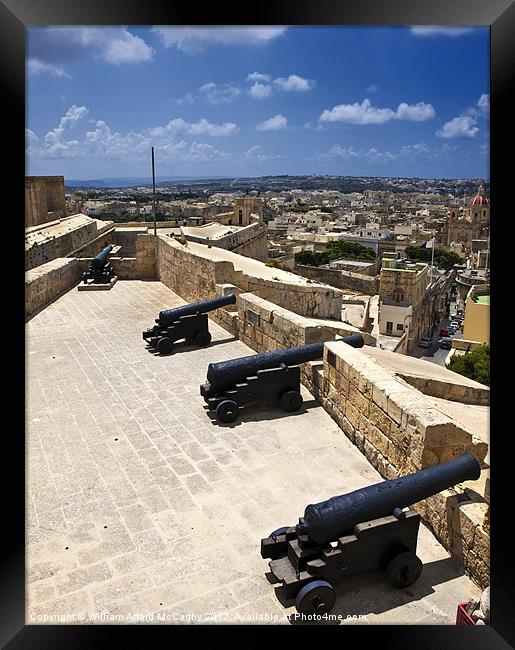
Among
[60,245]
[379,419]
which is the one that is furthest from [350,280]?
[379,419]

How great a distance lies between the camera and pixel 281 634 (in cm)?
205

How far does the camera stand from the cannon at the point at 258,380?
5.09m

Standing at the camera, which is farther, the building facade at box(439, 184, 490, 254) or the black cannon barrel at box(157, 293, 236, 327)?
the building facade at box(439, 184, 490, 254)

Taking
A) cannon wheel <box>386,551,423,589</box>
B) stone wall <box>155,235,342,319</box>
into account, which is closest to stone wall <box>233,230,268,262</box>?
stone wall <box>155,235,342,319</box>

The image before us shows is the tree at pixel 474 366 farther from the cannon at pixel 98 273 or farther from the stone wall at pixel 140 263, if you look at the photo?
the cannon at pixel 98 273

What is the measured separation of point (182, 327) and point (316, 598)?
4970 mm

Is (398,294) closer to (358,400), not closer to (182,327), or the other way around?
(182,327)

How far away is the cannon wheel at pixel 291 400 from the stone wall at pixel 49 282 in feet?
18.2

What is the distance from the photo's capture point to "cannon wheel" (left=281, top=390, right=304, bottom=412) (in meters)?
5.18

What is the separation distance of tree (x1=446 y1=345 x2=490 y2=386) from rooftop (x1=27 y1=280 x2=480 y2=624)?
44.8 feet

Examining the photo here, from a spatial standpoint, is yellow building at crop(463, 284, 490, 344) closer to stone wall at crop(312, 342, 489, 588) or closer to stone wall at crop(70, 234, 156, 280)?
stone wall at crop(70, 234, 156, 280)

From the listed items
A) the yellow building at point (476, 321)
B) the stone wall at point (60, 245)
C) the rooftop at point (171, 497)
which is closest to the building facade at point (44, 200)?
the stone wall at point (60, 245)
